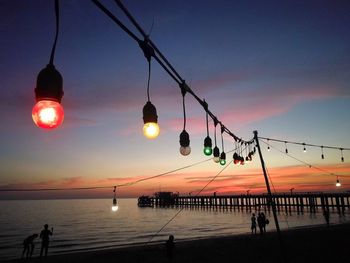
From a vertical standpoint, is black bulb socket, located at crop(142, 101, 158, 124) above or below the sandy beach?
above

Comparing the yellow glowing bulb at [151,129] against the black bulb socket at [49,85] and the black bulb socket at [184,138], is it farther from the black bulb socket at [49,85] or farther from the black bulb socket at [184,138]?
the black bulb socket at [184,138]

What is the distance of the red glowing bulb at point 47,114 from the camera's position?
7.02ft

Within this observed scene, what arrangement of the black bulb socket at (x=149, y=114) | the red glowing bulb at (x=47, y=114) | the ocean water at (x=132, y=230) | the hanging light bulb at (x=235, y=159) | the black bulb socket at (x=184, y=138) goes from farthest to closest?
1. the ocean water at (x=132, y=230)
2. the hanging light bulb at (x=235, y=159)
3. the black bulb socket at (x=184, y=138)
4. the black bulb socket at (x=149, y=114)
5. the red glowing bulb at (x=47, y=114)

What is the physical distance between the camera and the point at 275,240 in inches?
886

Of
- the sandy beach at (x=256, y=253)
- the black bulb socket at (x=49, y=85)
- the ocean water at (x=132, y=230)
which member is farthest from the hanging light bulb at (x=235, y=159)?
the ocean water at (x=132, y=230)

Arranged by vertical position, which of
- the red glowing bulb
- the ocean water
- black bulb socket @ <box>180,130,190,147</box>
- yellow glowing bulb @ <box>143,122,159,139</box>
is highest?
black bulb socket @ <box>180,130,190,147</box>

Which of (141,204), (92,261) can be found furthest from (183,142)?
(141,204)

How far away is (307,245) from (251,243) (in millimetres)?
4065

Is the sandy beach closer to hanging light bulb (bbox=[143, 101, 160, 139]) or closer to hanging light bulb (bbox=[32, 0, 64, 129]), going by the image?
hanging light bulb (bbox=[143, 101, 160, 139])

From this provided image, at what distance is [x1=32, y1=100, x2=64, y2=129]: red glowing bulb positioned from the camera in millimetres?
2141

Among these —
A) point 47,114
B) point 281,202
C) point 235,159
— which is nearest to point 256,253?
point 235,159

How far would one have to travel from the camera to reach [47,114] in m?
2.14

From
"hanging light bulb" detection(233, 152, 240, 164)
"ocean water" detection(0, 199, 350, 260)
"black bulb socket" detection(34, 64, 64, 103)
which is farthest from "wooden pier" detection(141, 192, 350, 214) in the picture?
"black bulb socket" detection(34, 64, 64, 103)

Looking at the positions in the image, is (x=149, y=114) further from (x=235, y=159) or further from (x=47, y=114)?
(x=235, y=159)
